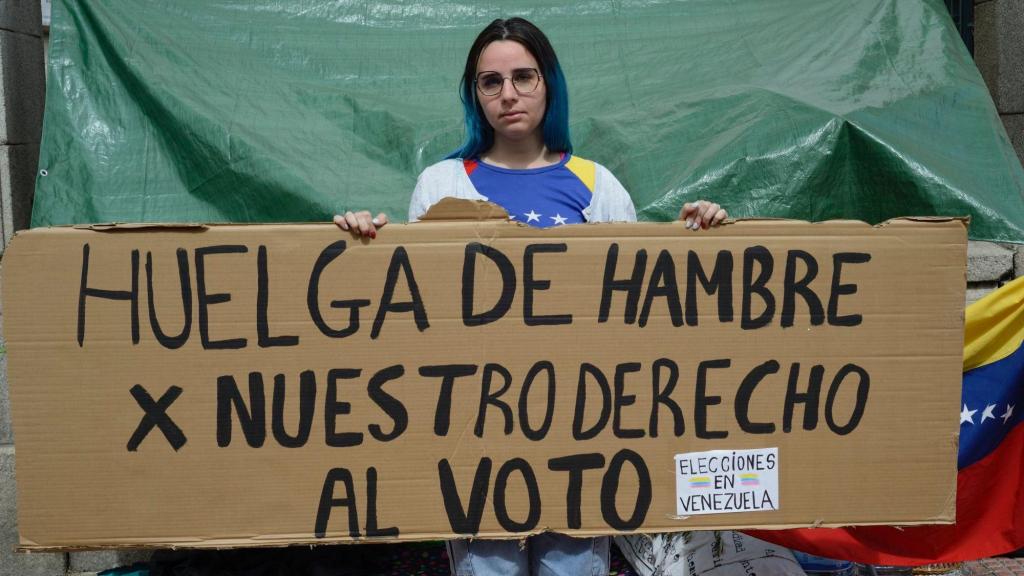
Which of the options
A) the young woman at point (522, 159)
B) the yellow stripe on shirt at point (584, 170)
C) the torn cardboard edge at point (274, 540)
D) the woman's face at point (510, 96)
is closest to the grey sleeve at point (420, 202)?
the young woman at point (522, 159)

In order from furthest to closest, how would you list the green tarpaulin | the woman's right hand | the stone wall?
the stone wall < the green tarpaulin < the woman's right hand

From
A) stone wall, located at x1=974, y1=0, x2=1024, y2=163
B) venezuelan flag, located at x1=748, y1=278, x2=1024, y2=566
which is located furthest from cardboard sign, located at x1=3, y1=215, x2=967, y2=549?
stone wall, located at x1=974, y1=0, x2=1024, y2=163

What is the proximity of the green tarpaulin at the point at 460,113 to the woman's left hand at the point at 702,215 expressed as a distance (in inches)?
49.2

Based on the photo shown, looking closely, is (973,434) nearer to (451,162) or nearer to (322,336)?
(451,162)

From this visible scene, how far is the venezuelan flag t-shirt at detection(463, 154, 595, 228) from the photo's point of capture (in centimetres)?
220

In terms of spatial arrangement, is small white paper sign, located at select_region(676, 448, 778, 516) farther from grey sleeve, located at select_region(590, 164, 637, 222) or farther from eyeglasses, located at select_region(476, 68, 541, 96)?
eyeglasses, located at select_region(476, 68, 541, 96)

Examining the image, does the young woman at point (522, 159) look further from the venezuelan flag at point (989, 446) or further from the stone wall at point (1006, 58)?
the stone wall at point (1006, 58)

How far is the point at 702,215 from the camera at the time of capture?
2014mm

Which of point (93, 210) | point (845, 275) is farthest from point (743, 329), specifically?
point (93, 210)

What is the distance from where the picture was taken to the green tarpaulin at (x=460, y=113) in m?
3.34

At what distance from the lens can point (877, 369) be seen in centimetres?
206

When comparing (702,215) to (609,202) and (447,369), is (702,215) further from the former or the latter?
(447,369)

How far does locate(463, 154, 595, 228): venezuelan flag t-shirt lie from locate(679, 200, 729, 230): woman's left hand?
11.5 inches

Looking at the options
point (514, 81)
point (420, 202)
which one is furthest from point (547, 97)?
point (420, 202)
